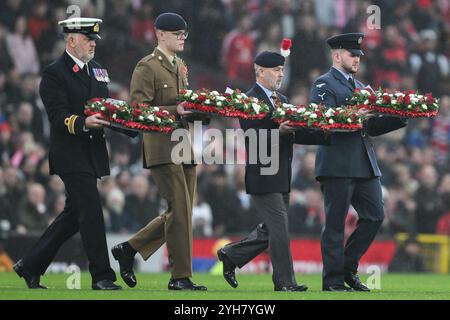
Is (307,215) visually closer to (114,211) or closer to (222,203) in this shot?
(222,203)

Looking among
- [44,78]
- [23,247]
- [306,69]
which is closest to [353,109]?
[44,78]

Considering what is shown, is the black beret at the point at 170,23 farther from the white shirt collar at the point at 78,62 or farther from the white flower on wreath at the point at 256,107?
the white flower on wreath at the point at 256,107

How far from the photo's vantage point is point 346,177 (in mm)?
14711

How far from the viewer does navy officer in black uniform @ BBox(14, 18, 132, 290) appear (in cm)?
1401

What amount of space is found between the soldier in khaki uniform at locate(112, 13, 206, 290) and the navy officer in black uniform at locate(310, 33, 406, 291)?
4.70 feet

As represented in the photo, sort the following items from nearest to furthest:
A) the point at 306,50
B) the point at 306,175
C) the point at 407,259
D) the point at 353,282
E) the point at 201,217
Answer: the point at 353,282 → the point at 201,217 → the point at 407,259 → the point at 306,175 → the point at 306,50

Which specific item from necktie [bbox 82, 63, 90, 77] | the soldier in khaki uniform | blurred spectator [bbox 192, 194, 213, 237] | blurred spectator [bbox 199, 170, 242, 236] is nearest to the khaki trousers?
the soldier in khaki uniform

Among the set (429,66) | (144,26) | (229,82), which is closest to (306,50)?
(229,82)

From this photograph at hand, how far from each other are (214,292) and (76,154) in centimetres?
193

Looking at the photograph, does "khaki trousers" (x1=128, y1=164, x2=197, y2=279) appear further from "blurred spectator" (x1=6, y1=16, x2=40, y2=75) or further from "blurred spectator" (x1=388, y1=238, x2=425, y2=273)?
"blurred spectator" (x1=6, y1=16, x2=40, y2=75)

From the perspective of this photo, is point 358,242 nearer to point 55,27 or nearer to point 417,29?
point 55,27

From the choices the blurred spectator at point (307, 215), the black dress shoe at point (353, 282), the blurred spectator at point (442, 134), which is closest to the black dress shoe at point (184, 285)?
the black dress shoe at point (353, 282)

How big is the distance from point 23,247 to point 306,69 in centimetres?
894

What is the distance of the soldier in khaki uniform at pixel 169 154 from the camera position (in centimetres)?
1417
